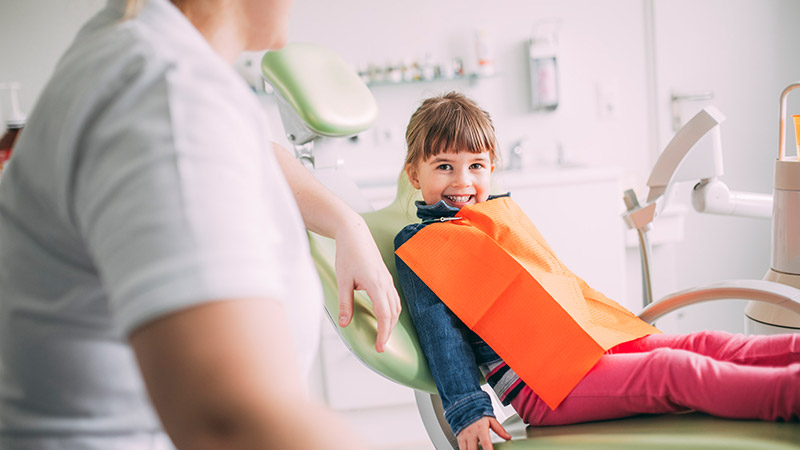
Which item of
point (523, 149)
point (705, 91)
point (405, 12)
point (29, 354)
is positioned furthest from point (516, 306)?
point (705, 91)

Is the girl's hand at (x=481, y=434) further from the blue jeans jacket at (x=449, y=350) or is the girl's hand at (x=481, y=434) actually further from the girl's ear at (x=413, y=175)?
the girl's ear at (x=413, y=175)

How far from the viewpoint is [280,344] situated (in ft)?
1.10

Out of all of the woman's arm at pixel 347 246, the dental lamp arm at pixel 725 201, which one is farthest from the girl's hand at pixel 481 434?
the dental lamp arm at pixel 725 201

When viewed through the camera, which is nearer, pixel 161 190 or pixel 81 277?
pixel 161 190

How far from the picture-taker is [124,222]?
32 cm

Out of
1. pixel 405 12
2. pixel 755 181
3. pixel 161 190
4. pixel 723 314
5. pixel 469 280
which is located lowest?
pixel 723 314

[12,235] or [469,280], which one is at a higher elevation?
[12,235]

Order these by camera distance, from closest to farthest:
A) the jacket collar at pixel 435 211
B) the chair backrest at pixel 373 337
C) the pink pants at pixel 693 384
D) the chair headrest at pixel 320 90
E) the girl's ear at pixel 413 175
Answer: the pink pants at pixel 693 384
the chair backrest at pixel 373 337
the chair headrest at pixel 320 90
the jacket collar at pixel 435 211
the girl's ear at pixel 413 175

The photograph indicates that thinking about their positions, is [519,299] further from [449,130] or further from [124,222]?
[124,222]

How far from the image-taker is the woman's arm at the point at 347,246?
1.04m

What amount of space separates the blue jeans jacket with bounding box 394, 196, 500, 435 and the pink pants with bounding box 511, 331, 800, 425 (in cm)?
13

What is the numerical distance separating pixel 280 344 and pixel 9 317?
23 centimetres

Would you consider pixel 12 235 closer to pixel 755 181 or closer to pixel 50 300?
pixel 50 300

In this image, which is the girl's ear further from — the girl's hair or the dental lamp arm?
the dental lamp arm
